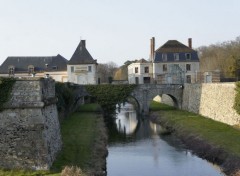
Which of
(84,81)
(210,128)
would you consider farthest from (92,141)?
(84,81)

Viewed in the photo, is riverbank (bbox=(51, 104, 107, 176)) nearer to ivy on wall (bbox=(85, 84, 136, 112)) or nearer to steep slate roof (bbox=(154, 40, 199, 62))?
ivy on wall (bbox=(85, 84, 136, 112))

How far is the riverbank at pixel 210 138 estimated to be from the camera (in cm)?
1848

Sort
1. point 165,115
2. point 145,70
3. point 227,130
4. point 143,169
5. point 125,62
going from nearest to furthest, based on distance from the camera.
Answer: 1. point 143,169
2. point 227,130
3. point 165,115
4. point 145,70
5. point 125,62

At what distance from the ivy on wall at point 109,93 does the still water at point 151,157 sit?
10618mm

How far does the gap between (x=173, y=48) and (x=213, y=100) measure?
957 inches

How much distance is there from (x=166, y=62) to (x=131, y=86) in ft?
49.0

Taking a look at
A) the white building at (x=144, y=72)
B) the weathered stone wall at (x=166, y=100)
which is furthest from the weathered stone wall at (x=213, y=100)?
the white building at (x=144, y=72)

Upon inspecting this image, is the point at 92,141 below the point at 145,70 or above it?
below

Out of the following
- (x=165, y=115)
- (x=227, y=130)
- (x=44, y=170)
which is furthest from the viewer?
(x=165, y=115)

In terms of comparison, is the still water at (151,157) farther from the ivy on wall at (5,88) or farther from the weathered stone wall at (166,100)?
the weathered stone wall at (166,100)

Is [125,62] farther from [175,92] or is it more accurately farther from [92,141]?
[92,141]

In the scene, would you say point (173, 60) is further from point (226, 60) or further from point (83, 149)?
point (83, 149)

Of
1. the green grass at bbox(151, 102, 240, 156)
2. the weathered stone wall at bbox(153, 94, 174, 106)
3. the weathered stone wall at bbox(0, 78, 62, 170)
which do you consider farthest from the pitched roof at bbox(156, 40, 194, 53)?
the weathered stone wall at bbox(0, 78, 62, 170)

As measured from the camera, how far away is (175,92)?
43.5m
